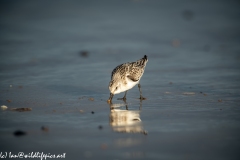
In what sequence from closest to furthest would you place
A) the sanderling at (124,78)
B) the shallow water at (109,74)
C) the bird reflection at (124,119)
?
1. the shallow water at (109,74)
2. the bird reflection at (124,119)
3. the sanderling at (124,78)

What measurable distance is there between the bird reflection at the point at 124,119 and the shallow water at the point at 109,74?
19 millimetres

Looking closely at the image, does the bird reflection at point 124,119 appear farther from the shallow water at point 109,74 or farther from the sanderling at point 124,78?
the sanderling at point 124,78

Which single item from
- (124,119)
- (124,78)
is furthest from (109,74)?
(124,119)

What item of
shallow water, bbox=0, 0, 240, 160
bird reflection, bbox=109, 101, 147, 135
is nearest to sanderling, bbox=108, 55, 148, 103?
shallow water, bbox=0, 0, 240, 160

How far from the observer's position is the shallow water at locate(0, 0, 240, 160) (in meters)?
7.18

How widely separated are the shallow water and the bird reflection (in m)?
0.02

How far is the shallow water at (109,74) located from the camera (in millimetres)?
7176

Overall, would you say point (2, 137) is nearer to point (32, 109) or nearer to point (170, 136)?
point (32, 109)

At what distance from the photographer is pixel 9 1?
2233 centimetres

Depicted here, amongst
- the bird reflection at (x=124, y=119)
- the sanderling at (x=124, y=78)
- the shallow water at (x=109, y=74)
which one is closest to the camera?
the shallow water at (x=109, y=74)

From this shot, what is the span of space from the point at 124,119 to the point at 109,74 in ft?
14.6

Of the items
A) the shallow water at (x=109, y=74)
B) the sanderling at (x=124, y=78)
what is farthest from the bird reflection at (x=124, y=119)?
the sanderling at (x=124, y=78)

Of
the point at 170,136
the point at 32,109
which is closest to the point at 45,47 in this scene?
the point at 32,109

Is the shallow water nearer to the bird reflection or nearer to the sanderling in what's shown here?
the bird reflection
